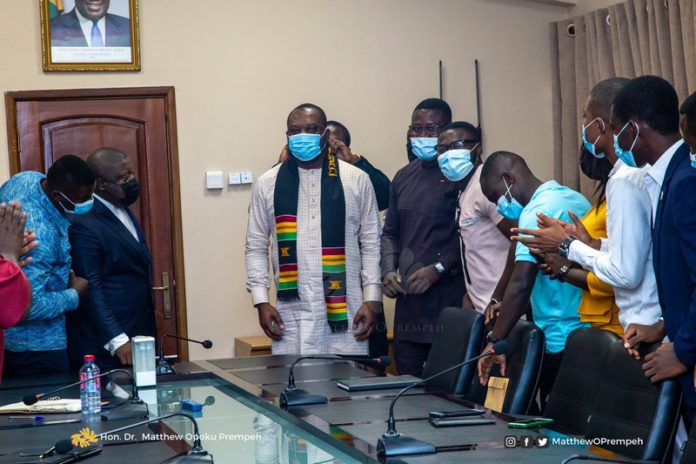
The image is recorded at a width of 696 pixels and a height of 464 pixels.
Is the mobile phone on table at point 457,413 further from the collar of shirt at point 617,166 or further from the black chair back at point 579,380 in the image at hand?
the collar of shirt at point 617,166

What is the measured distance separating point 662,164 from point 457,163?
1567 millimetres

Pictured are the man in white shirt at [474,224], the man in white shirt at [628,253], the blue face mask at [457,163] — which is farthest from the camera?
the blue face mask at [457,163]

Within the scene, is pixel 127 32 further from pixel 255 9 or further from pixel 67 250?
pixel 67 250

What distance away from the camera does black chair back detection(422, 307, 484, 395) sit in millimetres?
3330

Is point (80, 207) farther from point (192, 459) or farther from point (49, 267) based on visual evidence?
point (192, 459)

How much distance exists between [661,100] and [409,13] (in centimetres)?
371

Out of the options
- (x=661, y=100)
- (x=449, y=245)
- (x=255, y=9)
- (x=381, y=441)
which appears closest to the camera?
(x=381, y=441)

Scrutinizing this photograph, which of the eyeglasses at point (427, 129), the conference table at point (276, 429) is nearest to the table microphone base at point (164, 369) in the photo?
the conference table at point (276, 429)

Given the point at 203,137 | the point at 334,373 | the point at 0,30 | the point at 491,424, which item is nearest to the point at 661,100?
the point at 491,424

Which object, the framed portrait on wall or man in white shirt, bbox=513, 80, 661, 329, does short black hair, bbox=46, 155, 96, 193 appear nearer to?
the framed portrait on wall

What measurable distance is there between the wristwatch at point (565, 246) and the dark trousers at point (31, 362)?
2.03m

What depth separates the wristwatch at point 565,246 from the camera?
10.0ft

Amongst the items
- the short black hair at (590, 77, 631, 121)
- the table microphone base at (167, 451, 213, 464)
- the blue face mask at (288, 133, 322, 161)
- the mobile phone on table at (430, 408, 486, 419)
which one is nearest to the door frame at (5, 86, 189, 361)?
the blue face mask at (288, 133, 322, 161)

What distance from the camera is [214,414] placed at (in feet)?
9.30
